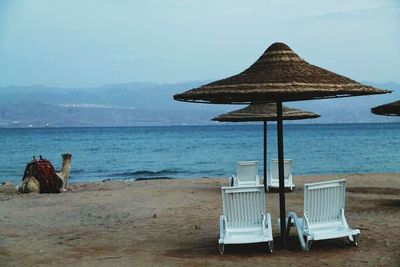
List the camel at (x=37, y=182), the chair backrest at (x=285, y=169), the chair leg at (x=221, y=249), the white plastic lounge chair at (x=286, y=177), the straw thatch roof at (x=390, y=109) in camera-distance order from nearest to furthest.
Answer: the chair leg at (x=221, y=249) < the straw thatch roof at (x=390, y=109) < the white plastic lounge chair at (x=286, y=177) < the chair backrest at (x=285, y=169) < the camel at (x=37, y=182)

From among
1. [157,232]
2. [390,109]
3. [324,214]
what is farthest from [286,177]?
[324,214]

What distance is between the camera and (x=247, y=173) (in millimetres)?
12438

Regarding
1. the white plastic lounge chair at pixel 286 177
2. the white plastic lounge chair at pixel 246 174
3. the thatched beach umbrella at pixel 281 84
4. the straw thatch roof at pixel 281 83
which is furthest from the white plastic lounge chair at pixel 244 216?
the white plastic lounge chair at pixel 286 177

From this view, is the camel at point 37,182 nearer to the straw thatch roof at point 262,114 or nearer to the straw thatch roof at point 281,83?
the straw thatch roof at point 262,114

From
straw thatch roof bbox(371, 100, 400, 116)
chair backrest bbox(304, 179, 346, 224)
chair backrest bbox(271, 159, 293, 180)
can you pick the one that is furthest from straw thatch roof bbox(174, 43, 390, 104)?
chair backrest bbox(271, 159, 293, 180)

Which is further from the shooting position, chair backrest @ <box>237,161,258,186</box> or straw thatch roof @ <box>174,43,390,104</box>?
chair backrest @ <box>237,161,258,186</box>

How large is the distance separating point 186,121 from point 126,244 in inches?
6864

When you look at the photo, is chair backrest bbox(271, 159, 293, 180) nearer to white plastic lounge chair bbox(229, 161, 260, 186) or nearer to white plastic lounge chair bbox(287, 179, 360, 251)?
white plastic lounge chair bbox(229, 161, 260, 186)

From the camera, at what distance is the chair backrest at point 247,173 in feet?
40.5

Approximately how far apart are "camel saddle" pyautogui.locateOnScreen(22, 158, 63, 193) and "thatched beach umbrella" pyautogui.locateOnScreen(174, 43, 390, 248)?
28.9 ft

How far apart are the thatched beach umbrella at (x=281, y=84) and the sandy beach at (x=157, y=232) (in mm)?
791

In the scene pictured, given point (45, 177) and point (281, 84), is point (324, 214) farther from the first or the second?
point (45, 177)

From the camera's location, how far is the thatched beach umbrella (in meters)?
5.90

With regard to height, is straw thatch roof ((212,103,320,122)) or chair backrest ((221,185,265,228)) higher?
straw thatch roof ((212,103,320,122))
